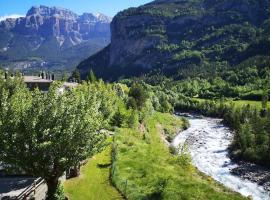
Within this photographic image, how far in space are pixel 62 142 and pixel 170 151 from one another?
66008mm

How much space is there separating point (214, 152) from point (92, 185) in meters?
64.2

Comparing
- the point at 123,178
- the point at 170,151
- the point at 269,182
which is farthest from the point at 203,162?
the point at 123,178

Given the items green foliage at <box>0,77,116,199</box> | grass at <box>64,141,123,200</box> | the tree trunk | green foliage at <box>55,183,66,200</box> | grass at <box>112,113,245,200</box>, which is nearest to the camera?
green foliage at <box>0,77,116,199</box>

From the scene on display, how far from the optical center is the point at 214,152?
114 meters

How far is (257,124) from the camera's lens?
400 ft

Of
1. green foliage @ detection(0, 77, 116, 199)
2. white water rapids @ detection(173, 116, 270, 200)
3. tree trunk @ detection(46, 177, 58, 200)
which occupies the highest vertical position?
green foliage @ detection(0, 77, 116, 199)

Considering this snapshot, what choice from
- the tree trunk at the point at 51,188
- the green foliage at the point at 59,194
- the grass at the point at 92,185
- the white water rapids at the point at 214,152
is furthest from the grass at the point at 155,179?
the white water rapids at the point at 214,152

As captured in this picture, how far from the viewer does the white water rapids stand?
265 feet

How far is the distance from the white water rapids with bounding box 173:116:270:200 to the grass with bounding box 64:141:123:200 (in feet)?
88.8

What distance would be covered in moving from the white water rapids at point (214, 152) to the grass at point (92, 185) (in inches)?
1066

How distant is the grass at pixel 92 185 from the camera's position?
168ft

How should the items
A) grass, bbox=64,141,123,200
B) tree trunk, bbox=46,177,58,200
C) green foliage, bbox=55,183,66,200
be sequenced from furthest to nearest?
1. grass, bbox=64,141,123,200
2. green foliage, bbox=55,183,66,200
3. tree trunk, bbox=46,177,58,200

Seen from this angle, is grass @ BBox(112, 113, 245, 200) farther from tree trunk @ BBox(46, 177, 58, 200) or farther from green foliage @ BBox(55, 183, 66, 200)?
tree trunk @ BBox(46, 177, 58, 200)

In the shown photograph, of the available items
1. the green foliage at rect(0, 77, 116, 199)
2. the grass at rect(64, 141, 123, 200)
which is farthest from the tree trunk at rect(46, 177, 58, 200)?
the grass at rect(64, 141, 123, 200)
